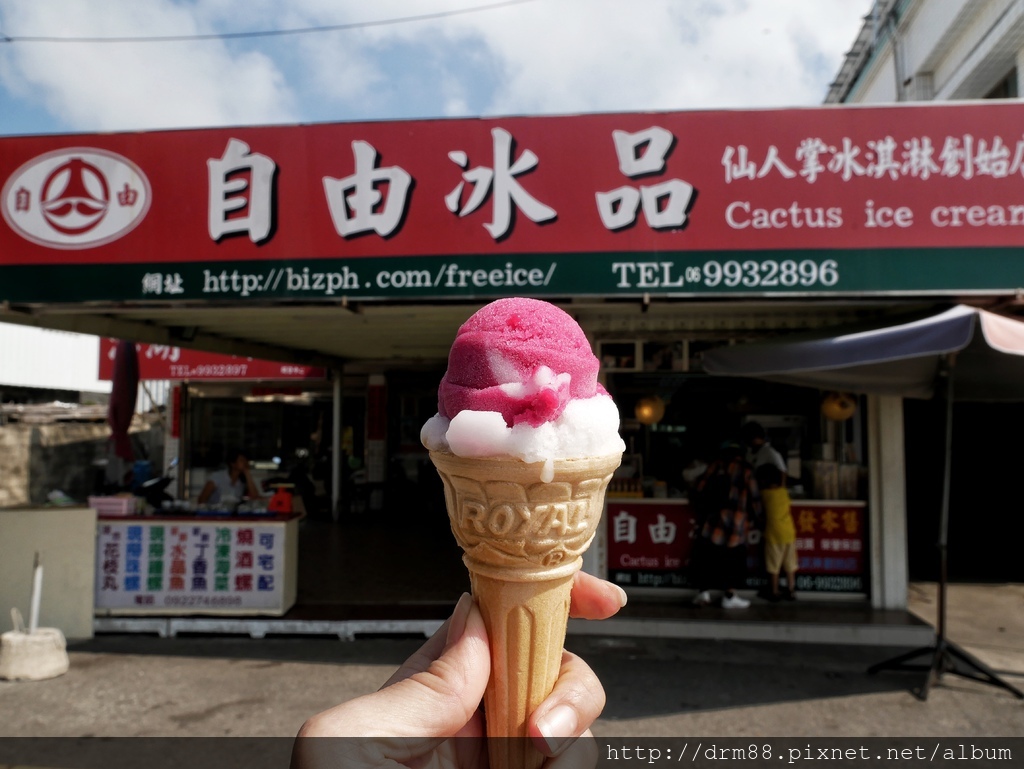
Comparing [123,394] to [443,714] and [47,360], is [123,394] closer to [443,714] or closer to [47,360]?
[443,714]

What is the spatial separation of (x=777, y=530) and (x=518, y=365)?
576cm

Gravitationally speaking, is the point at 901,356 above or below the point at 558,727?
above

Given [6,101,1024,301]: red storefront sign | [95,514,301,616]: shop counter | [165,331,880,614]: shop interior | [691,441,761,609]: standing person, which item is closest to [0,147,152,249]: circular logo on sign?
[6,101,1024,301]: red storefront sign

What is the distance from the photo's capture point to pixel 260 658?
560cm

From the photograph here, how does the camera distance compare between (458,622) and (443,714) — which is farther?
(458,622)

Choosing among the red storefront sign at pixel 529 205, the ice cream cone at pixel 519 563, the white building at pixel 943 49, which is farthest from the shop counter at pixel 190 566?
the white building at pixel 943 49

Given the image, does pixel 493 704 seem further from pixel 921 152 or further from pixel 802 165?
pixel 921 152

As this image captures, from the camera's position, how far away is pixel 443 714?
137 centimetres

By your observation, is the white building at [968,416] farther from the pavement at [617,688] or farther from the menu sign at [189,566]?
the menu sign at [189,566]

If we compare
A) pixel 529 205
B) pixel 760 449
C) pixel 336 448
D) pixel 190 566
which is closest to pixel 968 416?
pixel 760 449

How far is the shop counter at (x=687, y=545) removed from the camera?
6660 mm

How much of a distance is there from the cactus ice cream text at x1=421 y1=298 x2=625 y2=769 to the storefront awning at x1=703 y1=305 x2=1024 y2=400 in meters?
3.60

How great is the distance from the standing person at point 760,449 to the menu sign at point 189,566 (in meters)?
4.88

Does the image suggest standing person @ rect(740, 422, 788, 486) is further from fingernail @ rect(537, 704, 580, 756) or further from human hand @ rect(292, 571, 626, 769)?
fingernail @ rect(537, 704, 580, 756)
